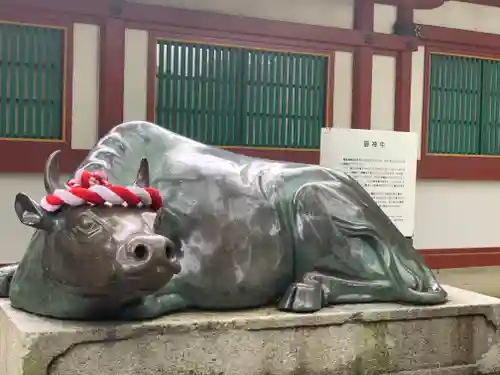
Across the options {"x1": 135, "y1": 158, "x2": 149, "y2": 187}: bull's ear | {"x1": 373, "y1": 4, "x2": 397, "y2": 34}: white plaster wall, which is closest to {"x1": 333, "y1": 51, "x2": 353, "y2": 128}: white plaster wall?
{"x1": 373, "y1": 4, "x2": 397, "y2": 34}: white plaster wall

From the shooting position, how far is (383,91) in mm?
5852

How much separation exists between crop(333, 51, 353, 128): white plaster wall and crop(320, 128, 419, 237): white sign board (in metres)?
2.21

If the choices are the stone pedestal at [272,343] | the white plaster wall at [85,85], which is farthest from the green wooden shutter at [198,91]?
the stone pedestal at [272,343]

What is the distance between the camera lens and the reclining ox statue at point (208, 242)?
1784 millimetres

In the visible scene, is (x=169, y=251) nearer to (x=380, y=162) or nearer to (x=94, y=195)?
(x=94, y=195)

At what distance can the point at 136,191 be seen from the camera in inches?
73.9

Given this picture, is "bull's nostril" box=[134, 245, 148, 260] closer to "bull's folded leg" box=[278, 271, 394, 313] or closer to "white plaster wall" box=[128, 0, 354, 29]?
"bull's folded leg" box=[278, 271, 394, 313]

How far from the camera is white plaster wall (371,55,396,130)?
5801mm

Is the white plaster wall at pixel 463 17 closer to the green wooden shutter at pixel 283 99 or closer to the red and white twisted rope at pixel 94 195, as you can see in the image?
the green wooden shutter at pixel 283 99

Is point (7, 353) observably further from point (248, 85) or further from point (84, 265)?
point (248, 85)

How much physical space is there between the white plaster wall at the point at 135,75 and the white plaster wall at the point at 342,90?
1.55 metres

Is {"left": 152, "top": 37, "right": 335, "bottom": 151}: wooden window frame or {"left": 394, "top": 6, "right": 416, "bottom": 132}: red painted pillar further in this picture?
{"left": 394, "top": 6, "right": 416, "bottom": 132}: red painted pillar

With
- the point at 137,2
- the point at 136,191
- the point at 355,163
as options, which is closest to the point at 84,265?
the point at 136,191

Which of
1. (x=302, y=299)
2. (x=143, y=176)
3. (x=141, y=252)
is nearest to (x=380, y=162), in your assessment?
(x=302, y=299)
